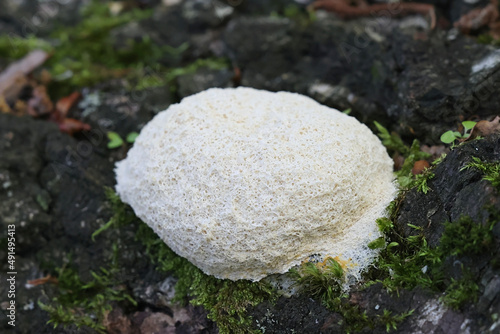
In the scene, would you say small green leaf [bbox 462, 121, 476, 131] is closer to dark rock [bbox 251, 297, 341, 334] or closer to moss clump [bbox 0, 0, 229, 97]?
dark rock [bbox 251, 297, 341, 334]

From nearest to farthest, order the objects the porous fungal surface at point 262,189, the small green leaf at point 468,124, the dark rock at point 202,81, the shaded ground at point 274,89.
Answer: the shaded ground at point 274,89, the porous fungal surface at point 262,189, the small green leaf at point 468,124, the dark rock at point 202,81

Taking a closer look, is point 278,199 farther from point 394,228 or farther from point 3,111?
point 3,111

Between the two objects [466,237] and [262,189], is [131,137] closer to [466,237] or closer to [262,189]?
[262,189]

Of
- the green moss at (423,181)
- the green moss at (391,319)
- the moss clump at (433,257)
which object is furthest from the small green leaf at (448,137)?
the green moss at (391,319)

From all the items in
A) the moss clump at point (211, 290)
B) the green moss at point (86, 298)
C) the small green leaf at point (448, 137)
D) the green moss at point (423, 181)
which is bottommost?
the green moss at point (86, 298)

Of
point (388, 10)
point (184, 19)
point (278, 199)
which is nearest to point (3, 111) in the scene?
point (184, 19)

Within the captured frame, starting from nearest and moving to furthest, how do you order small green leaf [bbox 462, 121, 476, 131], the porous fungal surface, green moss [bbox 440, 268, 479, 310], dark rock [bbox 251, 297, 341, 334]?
green moss [bbox 440, 268, 479, 310], dark rock [bbox 251, 297, 341, 334], the porous fungal surface, small green leaf [bbox 462, 121, 476, 131]

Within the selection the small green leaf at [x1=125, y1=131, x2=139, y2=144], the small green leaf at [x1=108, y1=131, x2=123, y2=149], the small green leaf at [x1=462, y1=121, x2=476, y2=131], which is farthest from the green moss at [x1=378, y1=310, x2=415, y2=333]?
the small green leaf at [x1=108, y1=131, x2=123, y2=149]

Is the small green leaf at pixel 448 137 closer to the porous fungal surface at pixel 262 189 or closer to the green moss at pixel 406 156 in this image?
the green moss at pixel 406 156
